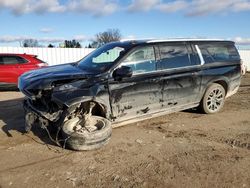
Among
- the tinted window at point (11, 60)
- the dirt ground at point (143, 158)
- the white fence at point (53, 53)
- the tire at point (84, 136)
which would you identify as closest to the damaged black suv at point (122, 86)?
the tire at point (84, 136)

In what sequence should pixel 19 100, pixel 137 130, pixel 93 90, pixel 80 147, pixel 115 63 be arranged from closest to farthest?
pixel 80 147
pixel 93 90
pixel 115 63
pixel 137 130
pixel 19 100

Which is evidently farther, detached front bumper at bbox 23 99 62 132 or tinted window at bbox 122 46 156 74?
tinted window at bbox 122 46 156 74

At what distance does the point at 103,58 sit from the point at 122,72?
114 centimetres

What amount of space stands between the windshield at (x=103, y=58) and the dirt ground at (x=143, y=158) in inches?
53.0

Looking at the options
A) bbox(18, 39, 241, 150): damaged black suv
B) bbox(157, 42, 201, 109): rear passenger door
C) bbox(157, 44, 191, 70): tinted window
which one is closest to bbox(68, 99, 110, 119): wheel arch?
bbox(18, 39, 241, 150): damaged black suv

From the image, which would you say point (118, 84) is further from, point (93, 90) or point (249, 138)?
point (249, 138)

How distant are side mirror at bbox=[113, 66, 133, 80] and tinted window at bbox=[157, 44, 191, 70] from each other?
0.89 meters

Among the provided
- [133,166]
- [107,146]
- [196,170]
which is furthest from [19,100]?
[196,170]

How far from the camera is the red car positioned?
1309 centimetres

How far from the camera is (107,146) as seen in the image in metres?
6.03

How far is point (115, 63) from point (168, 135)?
5.66ft

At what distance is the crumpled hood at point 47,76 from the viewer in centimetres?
599

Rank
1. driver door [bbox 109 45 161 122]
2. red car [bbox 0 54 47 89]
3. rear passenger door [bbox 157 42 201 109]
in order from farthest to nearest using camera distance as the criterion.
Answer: red car [bbox 0 54 47 89], rear passenger door [bbox 157 42 201 109], driver door [bbox 109 45 161 122]

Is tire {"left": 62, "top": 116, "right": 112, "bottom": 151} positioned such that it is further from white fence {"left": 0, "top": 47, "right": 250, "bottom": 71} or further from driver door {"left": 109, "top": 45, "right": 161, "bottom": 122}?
white fence {"left": 0, "top": 47, "right": 250, "bottom": 71}
